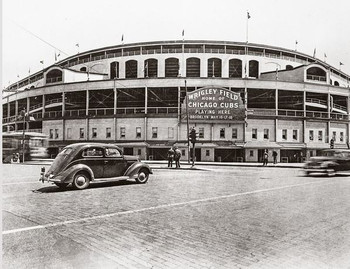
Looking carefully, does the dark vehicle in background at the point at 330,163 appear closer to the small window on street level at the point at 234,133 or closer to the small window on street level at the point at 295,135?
the small window on street level at the point at 234,133

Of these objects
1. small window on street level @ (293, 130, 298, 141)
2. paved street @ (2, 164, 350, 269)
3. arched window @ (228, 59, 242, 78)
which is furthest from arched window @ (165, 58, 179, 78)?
paved street @ (2, 164, 350, 269)

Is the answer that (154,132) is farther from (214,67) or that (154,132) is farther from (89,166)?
(89,166)

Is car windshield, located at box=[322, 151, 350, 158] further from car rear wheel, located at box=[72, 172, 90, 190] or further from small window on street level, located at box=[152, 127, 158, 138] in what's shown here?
small window on street level, located at box=[152, 127, 158, 138]

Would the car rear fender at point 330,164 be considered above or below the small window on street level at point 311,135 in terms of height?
below

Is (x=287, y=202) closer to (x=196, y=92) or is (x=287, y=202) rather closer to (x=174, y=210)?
(x=174, y=210)

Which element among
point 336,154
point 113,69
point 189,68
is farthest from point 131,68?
point 336,154

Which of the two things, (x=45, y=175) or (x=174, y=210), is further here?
(x=45, y=175)

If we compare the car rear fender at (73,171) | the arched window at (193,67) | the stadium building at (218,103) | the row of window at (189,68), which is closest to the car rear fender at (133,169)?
the car rear fender at (73,171)

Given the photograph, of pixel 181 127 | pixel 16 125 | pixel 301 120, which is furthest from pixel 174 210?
pixel 301 120
